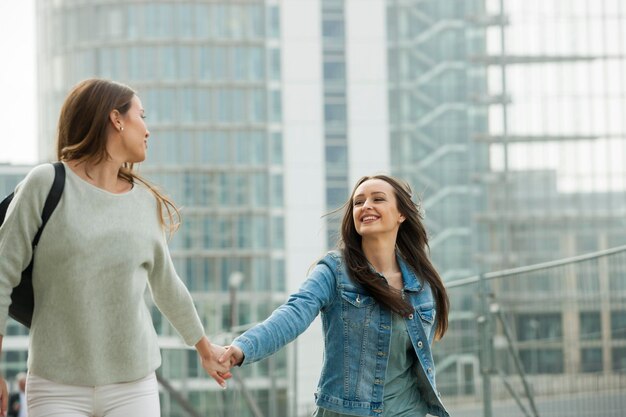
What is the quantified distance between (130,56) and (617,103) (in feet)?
85.5

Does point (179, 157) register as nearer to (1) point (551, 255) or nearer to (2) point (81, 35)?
(2) point (81, 35)

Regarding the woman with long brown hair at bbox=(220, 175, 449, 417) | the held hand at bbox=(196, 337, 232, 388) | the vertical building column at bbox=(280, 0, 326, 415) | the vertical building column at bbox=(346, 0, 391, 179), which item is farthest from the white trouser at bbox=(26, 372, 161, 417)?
the vertical building column at bbox=(346, 0, 391, 179)

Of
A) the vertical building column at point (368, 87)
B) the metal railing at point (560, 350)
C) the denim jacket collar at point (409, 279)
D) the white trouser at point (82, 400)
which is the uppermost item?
the vertical building column at point (368, 87)

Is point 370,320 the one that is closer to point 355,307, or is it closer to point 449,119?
point 355,307

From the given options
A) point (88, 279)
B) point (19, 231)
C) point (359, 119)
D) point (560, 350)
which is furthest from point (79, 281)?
point (359, 119)

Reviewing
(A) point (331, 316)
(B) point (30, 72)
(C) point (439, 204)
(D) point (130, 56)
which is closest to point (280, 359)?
(A) point (331, 316)

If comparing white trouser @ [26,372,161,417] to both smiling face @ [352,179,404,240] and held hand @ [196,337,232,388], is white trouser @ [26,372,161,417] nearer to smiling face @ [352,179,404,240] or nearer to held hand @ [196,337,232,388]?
held hand @ [196,337,232,388]

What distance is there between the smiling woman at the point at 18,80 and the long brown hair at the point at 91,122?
56.6 metres

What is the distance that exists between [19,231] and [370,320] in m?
1.19

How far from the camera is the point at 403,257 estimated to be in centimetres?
465

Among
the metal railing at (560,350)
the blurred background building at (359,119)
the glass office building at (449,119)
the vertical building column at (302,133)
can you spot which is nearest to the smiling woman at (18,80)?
the blurred background building at (359,119)

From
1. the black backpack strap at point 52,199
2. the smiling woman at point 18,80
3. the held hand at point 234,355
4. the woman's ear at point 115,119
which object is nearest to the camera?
the black backpack strap at point 52,199

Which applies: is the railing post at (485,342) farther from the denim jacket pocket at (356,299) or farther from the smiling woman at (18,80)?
the smiling woman at (18,80)

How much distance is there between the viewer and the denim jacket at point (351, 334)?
4.24 m
